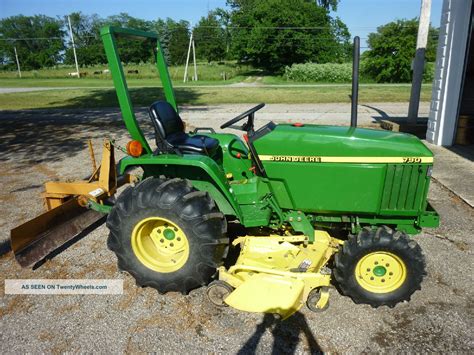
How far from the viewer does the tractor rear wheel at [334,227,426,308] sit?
2607mm

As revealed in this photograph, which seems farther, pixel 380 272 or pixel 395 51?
pixel 395 51

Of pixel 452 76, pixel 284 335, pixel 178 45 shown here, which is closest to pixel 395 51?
pixel 452 76

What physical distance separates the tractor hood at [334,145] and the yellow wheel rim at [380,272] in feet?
2.34

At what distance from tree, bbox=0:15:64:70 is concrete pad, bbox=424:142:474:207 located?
72.7 meters

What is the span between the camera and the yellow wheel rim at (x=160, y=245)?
2869 mm

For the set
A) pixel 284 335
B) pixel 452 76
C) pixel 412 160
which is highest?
pixel 452 76

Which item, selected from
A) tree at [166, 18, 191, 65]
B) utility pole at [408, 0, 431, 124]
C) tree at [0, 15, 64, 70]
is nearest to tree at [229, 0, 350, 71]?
tree at [166, 18, 191, 65]

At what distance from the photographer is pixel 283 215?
2.93m

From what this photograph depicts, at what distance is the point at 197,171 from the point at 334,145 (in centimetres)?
109

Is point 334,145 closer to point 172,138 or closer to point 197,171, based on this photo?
point 197,171

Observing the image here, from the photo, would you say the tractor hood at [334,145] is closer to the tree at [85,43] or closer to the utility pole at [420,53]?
the utility pole at [420,53]

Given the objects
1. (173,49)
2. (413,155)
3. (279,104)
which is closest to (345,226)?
(413,155)

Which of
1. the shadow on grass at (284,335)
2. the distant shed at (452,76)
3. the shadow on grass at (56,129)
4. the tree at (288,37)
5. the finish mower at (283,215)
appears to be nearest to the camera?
the shadow on grass at (284,335)

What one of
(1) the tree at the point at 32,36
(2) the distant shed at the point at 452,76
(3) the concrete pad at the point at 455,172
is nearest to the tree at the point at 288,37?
(2) the distant shed at the point at 452,76
